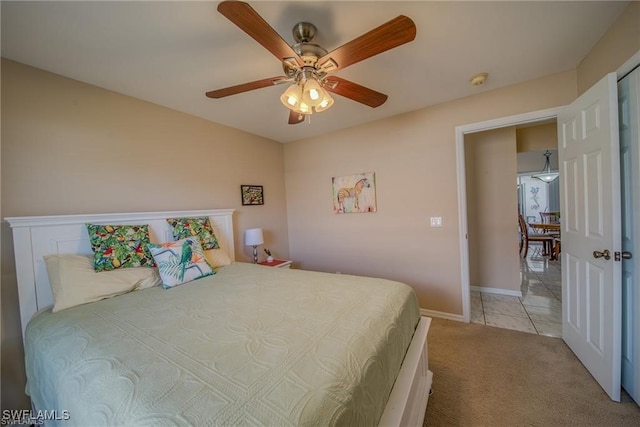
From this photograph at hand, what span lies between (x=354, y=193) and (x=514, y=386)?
234 cm

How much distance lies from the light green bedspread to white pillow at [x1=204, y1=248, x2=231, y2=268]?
703 mm

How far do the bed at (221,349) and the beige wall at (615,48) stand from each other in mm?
1984

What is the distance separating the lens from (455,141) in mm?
2559

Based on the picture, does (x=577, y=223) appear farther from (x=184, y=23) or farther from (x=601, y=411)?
(x=184, y=23)

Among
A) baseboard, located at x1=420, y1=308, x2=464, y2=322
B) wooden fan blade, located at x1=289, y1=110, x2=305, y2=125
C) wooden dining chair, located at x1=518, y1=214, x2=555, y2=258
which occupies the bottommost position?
baseboard, located at x1=420, y1=308, x2=464, y2=322

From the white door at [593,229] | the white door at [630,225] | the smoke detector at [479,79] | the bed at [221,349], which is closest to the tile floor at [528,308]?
the white door at [593,229]

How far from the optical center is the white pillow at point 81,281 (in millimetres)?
1493

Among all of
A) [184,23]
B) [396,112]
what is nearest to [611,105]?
[396,112]

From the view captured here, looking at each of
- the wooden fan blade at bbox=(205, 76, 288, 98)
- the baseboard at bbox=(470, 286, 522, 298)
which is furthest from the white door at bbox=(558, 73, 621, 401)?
the wooden fan blade at bbox=(205, 76, 288, 98)

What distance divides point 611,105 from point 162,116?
3490mm

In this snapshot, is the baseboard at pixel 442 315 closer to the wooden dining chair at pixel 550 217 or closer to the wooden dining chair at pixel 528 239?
the wooden dining chair at pixel 528 239

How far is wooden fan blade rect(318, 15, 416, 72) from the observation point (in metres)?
1.03

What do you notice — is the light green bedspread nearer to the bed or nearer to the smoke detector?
the bed

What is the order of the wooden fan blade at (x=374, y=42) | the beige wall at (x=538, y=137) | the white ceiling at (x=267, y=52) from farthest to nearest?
the beige wall at (x=538, y=137) < the white ceiling at (x=267, y=52) < the wooden fan blade at (x=374, y=42)
